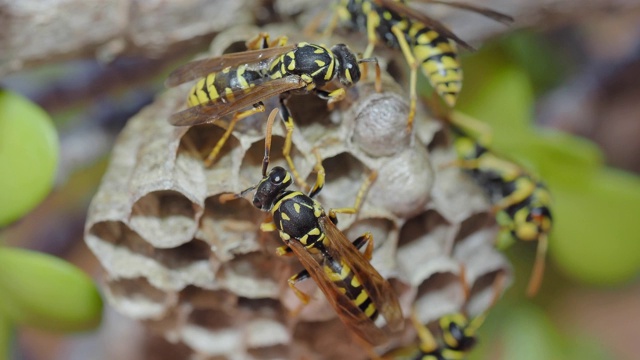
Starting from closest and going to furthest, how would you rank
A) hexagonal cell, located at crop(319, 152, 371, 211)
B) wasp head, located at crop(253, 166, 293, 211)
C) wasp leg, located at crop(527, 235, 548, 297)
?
wasp head, located at crop(253, 166, 293, 211), hexagonal cell, located at crop(319, 152, 371, 211), wasp leg, located at crop(527, 235, 548, 297)

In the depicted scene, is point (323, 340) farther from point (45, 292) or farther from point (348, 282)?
point (45, 292)

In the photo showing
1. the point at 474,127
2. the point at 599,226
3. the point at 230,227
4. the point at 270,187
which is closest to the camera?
the point at 270,187

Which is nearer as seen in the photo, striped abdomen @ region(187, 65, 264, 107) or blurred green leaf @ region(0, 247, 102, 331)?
striped abdomen @ region(187, 65, 264, 107)

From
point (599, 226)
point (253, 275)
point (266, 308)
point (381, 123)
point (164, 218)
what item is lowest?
point (599, 226)

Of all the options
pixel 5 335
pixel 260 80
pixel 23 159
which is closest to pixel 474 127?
pixel 260 80

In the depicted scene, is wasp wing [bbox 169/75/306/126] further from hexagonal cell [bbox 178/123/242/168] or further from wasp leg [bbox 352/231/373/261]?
wasp leg [bbox 352/231/373/261]

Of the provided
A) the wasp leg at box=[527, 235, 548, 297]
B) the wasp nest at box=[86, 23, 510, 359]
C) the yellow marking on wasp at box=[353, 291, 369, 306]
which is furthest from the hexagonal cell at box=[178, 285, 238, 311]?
the wasp leg at box=[527, 235, 548, 297]
